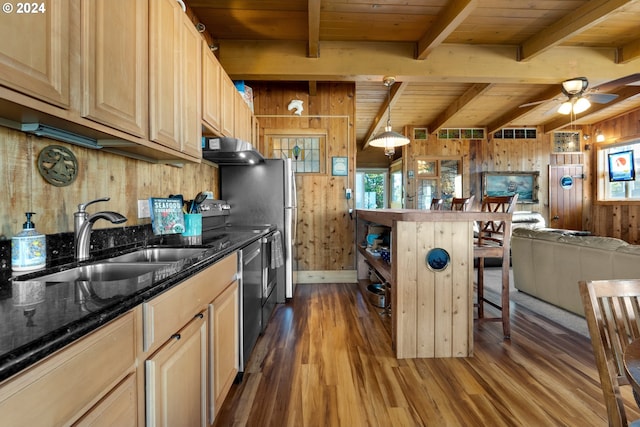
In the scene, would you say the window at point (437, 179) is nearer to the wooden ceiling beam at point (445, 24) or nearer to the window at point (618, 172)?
the window at point (618, 172)

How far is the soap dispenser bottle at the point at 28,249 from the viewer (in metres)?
1.00

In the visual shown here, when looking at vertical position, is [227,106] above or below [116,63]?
above

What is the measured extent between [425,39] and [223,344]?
133 inches

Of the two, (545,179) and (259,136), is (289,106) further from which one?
(545,179)

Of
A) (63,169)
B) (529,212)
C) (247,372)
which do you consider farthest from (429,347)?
(529,212)

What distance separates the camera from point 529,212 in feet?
22.2

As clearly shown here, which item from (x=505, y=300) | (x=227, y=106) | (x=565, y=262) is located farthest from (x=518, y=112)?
(x=227, y=106)

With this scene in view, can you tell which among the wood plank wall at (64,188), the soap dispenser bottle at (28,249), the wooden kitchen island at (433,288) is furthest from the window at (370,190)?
the soap dispenser bottle at (28,249)

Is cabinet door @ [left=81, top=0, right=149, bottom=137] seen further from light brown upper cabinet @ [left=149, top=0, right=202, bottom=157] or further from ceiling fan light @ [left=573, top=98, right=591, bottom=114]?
ceiling fan light @ [left=573, top=98, right=591, bottom=114]

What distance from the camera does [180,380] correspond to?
101 cm

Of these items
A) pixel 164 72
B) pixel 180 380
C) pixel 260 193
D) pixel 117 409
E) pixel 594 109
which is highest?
pixel 594 109

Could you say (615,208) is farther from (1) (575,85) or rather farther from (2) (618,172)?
(1) (575,85)

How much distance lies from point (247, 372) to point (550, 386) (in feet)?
6.20

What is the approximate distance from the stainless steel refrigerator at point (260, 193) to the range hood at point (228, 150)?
28cm
